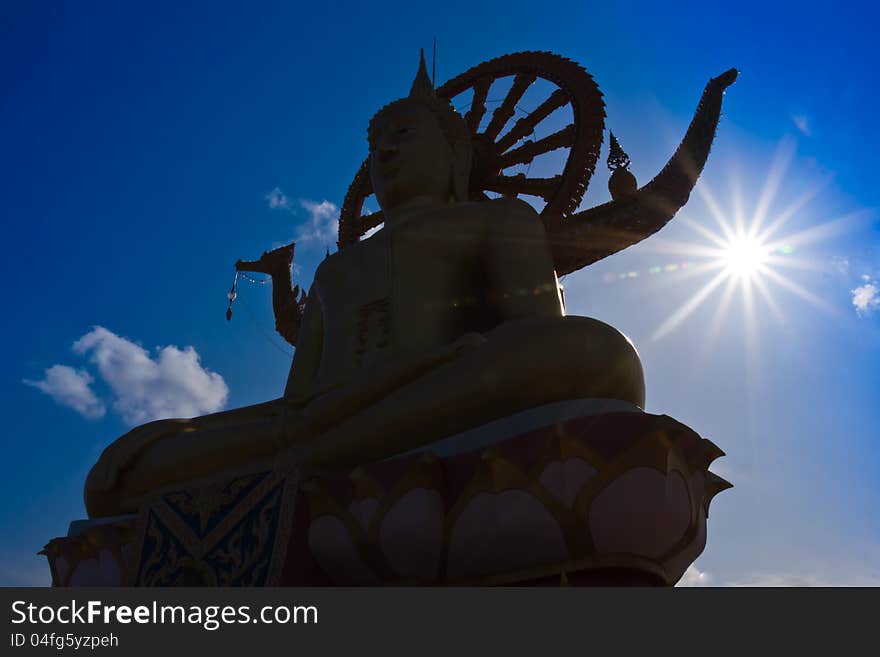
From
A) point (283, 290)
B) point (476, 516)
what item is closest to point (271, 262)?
point (283, 290)

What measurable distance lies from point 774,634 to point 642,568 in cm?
82

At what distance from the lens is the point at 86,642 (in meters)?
1.79

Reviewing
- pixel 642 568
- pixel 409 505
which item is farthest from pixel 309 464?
pixel 642 568

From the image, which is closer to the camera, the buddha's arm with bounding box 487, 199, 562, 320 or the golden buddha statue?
the golden buddha statue

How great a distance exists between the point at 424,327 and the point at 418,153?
120 cm

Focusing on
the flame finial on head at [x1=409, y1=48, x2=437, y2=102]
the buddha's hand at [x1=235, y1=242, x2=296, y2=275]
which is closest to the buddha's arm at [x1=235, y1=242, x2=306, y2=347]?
the buddha's hand at [x1=235, y1=242, x2=296, y2=275]

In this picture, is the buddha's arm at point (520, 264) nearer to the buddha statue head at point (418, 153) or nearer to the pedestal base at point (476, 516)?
the buddha statue head at point (418, 153)

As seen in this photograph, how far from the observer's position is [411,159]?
459 centimetres

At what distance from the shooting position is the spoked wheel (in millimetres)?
4715

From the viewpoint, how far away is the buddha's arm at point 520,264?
3.74 metres

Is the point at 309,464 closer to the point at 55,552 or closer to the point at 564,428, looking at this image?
the point at 564,428

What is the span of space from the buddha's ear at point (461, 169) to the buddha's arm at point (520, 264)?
620 millimetres

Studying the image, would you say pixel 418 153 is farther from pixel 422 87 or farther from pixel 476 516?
pixel 476 516

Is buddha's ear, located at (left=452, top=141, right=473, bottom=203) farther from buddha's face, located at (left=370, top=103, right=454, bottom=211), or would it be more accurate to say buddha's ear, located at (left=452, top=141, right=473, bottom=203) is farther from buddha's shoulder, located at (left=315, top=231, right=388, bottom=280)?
buddha's shoulder, located at (left=315, top=231, right=388, bottom=280)
